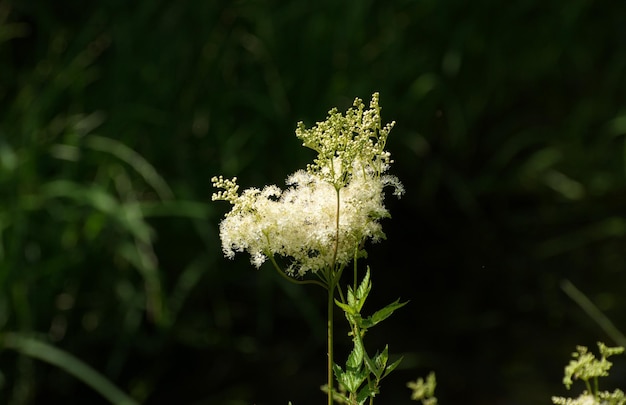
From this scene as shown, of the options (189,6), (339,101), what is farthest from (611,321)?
(189,6)

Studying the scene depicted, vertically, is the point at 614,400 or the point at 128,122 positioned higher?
the point at 128,122

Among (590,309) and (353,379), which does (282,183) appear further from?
(353,379)

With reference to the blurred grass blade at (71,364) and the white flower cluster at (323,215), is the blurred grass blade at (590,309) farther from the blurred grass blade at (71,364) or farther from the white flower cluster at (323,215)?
the white flower cluster at (323,215)

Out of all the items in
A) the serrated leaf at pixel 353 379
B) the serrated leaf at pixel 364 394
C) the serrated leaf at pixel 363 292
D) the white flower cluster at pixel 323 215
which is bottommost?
the serrated leaf at pixel 364 394

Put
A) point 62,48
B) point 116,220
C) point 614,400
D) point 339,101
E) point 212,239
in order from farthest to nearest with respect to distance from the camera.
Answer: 1. point 62,48
2. point 339,101
3. point 212,239
4. point 116,220
5. point 614,400

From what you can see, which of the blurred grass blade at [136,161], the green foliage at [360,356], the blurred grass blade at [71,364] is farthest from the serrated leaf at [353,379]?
the blurred grass blade at [136,161]

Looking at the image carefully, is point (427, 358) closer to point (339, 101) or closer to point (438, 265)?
point (438, 265)

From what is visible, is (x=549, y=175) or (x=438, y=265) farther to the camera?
(x=549, y=175)
